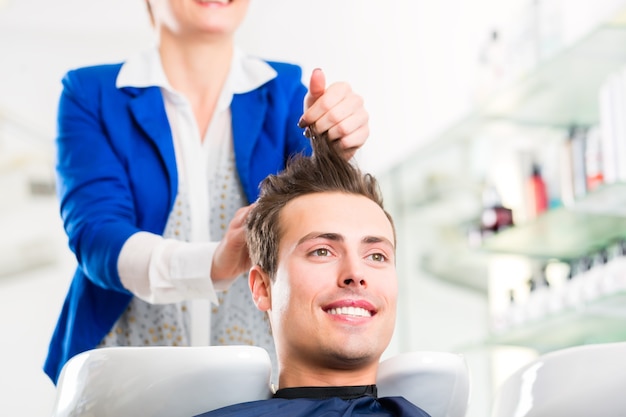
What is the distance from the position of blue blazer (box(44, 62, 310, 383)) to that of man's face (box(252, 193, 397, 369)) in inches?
10.2

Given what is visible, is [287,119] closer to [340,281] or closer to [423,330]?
→ [340,281]

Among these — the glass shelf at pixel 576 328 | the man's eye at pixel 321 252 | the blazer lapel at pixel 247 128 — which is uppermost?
the blazer lapel at pixel 247 128

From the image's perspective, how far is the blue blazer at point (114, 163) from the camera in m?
1.85

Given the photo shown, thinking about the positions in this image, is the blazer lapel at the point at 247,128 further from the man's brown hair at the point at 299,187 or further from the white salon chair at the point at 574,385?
the white salon chair at the point at 574,385

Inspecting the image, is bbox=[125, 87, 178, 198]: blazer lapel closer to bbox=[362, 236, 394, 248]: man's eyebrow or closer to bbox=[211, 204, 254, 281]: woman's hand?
bbox=[211, 204, 254, 281]: woman's hand

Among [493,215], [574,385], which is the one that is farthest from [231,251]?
[493,215]

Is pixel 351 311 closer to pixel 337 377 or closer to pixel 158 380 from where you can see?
pixel 337 377

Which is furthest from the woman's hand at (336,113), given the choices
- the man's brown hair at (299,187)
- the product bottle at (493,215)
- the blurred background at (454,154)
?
the product bottle at (493,215)

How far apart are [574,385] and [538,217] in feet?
6.85

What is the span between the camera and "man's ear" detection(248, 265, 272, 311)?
1.71 metres

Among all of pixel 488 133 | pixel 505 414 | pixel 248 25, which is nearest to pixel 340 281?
pixel 505 414

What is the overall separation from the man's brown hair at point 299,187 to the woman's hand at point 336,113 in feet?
0.10

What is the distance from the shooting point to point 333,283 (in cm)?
157

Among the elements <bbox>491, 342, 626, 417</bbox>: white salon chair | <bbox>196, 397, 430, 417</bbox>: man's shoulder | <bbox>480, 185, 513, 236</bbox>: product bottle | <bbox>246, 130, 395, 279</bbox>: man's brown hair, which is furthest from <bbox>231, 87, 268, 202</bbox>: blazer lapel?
<bbox>480, 185, 513, 236</bbox>: product bottle
